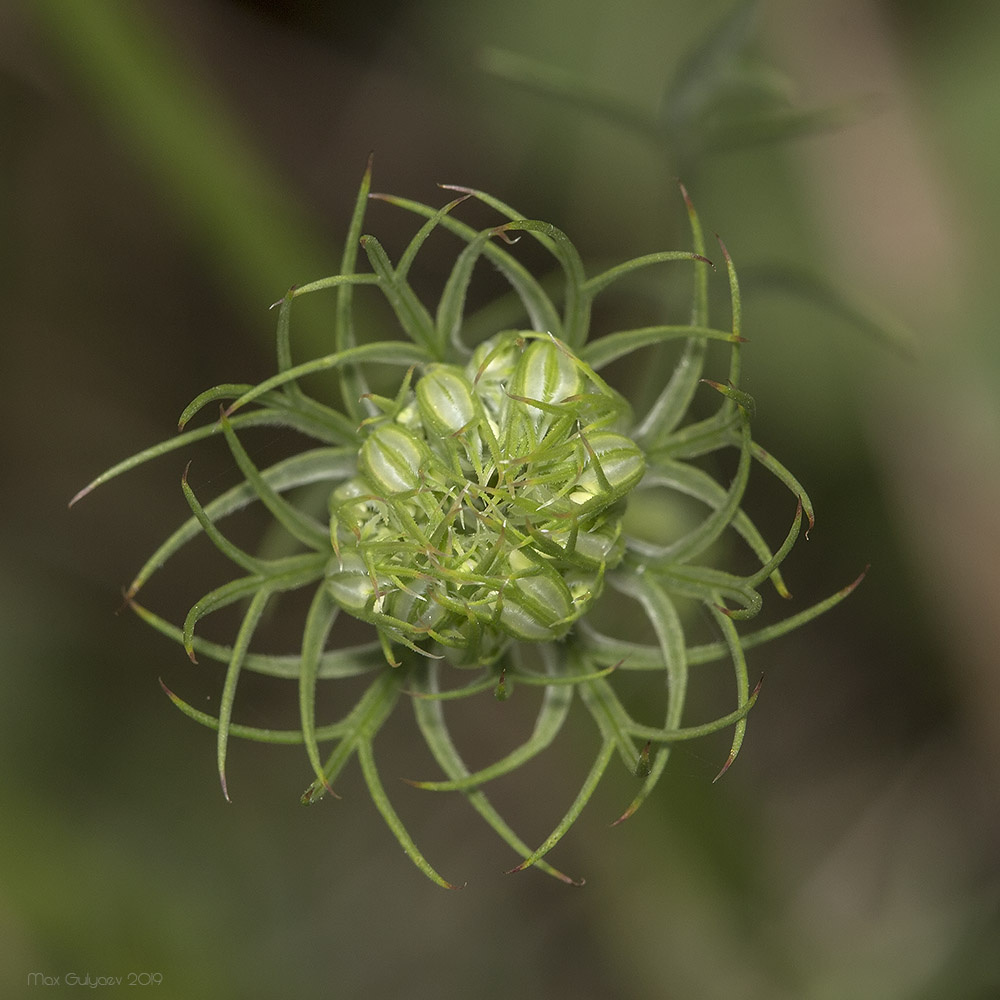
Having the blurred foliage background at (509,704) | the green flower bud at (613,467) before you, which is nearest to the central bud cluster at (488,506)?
the green flower bud at (613,467)

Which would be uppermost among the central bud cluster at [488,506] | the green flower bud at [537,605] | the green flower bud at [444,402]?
the green flower bud at [444,402]

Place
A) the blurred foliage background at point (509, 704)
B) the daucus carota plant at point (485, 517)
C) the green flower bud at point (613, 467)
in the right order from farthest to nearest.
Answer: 1. the blurred foliage background at point (509, 704)
2. the green flower bud at point (613, 467)
3. the daucus carota plant at point (485, 517)

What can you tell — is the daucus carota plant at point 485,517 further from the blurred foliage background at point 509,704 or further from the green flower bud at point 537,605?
the blurred foliage background at point 509,704

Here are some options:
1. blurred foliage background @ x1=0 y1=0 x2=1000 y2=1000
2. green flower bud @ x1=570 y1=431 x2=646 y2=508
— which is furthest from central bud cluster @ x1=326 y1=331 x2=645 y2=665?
blurred foliage background @ x1=0 y1=0 x2=1000 y2=1000

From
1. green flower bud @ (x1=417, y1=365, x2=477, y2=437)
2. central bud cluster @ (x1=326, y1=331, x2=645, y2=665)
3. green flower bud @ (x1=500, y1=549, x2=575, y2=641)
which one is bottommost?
Answer: green flower bud @ (x1=500, y1=549, x2=575, y2=641)

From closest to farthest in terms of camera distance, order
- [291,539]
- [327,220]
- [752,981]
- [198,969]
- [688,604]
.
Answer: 1. [291,539]
2. [688,604]
3. [198,969]
4. [752,981]
5. [327,220]

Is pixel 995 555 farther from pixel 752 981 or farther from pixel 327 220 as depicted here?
pixel 327 220

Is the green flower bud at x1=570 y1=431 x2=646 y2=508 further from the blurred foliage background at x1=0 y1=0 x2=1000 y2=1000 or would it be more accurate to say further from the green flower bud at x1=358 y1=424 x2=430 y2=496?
the blurred foliage background at x1=0 y1=0 x2=1000 y2=1000

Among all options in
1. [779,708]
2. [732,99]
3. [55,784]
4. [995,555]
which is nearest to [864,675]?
[779,708]

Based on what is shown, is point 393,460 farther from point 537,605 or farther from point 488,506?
point 537,605
